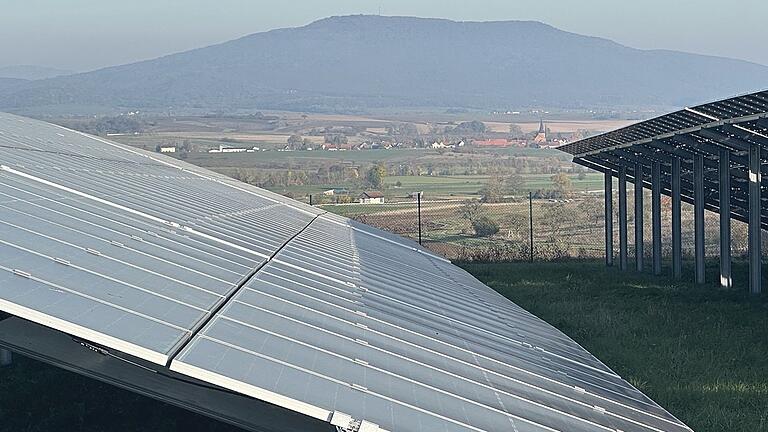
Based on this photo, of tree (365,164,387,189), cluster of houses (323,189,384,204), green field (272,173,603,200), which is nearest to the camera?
cluster of houses (323,189,384,204)

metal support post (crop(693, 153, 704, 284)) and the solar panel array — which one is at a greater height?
the solar panel array

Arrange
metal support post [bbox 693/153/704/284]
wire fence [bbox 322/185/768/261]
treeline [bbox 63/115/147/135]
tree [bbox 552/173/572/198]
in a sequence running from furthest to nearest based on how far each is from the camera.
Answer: treeline [bbox 63/115/147/135] < tree [bbox 552/173/572/198] < wire fence [bbox 322/185/768/261] < metal support post [bbox 693/153/704/284]

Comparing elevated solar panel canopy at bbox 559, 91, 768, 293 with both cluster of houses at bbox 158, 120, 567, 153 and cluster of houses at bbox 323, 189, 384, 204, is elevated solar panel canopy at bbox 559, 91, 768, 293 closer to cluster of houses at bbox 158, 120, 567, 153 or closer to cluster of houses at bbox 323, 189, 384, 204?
cluster of houses at bbox 323, 189, 384, 204

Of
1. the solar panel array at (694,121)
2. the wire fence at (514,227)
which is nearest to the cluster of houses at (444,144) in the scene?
the wire fence at (514,227)

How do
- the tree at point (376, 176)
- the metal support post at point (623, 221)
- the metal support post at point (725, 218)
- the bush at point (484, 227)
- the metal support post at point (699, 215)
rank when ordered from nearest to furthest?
the metal support post at point (725, 218) → the metal support post at point (699, 215) → the metal support post at point (623, 221) → the bush at point (484, 227) → the tree at point (376, 176)

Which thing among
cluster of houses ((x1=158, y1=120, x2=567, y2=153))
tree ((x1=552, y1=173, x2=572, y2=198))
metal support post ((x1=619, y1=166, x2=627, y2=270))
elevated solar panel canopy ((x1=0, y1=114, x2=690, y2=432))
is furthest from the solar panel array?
cluster of houses ((x1=158, y1=120, x2=567, y2=153))

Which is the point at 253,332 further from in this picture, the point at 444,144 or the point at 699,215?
the point at 444,144

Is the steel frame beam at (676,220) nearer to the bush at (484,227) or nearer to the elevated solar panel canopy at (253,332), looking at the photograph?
the elevated solar panel canopy at (253,332)

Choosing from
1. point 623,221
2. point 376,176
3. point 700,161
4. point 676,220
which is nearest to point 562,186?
point 376,176
